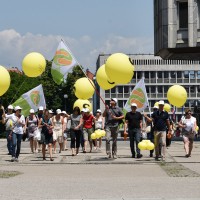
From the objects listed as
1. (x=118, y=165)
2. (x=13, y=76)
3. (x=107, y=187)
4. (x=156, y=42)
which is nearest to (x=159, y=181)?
(x=107, y=187)

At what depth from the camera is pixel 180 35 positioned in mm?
46625

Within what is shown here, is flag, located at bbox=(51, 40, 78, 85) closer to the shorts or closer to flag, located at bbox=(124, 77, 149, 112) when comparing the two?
the shorts

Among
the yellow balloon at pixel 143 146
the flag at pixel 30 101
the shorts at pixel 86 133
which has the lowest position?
the yellow balloon at pixel 143 146

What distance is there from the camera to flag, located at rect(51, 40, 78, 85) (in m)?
25.8

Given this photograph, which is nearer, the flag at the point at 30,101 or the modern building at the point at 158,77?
the flag at the point at 30,101

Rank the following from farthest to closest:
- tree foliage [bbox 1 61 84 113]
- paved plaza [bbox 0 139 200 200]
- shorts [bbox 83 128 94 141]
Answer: tree foliage [bbox 1 61 84 113]
shorts [bbox 83 128 94 141]
paved plaza [bbox 0 139 200 200]

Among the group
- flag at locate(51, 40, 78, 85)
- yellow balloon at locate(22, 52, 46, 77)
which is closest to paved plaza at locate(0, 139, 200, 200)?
flag at locate(51, 40, 78, 85)

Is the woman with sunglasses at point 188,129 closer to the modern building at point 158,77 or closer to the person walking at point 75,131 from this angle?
the person walking at point 75,131

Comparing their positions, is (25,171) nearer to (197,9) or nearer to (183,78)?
(197,9)

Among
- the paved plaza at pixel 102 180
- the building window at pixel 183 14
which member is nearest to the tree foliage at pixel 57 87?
the building window at pixel 183 14

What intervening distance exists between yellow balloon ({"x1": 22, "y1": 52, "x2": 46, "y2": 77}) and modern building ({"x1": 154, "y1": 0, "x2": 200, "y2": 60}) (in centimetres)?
2162

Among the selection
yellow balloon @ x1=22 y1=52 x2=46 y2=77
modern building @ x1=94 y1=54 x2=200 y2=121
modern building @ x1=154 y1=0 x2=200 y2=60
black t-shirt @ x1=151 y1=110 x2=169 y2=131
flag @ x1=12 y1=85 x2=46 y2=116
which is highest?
modern building @ x1=94 y1=54 x2=200 y2=121

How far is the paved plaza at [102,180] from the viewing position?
1115cm

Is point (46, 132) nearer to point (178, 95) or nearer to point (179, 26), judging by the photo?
point (178, 95)
